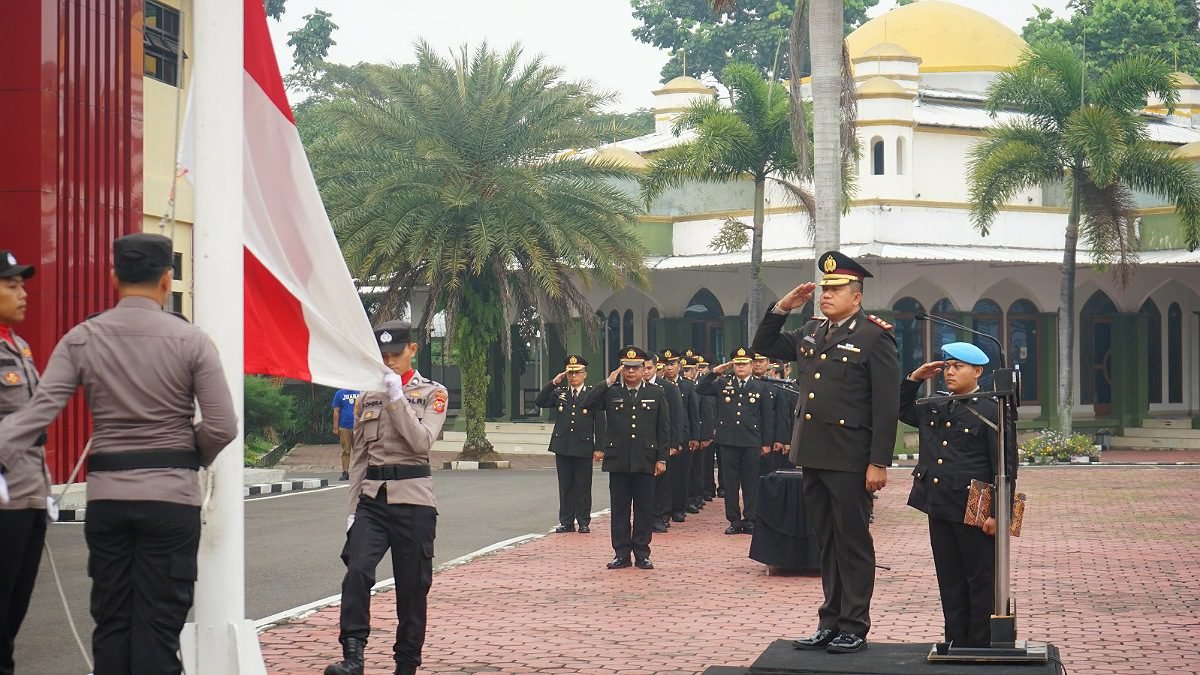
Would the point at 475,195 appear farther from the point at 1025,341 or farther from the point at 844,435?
the point at 844,435

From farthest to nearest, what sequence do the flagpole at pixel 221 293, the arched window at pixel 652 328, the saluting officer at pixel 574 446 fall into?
the arched window at pixel 652 328 → the saluting officer at pixel 574 446 → the flagpole at pixel 221 293

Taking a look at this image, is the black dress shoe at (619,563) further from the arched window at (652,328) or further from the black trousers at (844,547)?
the arched window at (652,328)

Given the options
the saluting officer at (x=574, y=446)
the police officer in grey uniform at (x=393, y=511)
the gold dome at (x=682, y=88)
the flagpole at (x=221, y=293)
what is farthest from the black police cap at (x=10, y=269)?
the gold dome at (x=682, y=88)

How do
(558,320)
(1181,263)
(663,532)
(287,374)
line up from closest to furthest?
1. (287,374)
2. (663,532)
3. (558,320)
4. (1181,263)

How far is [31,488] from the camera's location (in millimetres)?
6539

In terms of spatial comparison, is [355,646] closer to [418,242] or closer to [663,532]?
[663,532]

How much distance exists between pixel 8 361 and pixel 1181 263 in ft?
101

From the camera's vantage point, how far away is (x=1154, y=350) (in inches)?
1427

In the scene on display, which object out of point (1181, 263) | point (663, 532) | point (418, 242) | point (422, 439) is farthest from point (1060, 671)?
point (1181, 263)

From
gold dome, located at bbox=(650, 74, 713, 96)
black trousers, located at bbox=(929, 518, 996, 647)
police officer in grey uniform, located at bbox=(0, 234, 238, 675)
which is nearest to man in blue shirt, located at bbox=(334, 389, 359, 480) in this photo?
black trousers, located at bbox=(929, 518, 996, 647)

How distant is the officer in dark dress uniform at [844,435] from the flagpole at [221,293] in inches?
106

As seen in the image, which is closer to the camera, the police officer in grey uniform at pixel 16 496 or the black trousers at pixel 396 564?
the police officer in grey uniform at pixel 16 496

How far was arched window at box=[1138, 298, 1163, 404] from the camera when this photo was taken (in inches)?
1421

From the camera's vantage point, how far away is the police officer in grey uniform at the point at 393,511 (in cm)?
788
